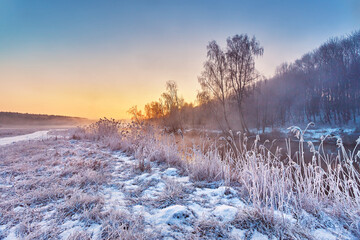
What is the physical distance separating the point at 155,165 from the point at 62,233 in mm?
2941

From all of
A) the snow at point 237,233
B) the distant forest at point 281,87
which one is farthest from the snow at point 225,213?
the distant forest at point 281,87

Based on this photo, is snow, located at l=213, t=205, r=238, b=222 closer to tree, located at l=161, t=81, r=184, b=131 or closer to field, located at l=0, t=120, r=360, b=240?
field, located at l=0, t=120, r=360, b=240

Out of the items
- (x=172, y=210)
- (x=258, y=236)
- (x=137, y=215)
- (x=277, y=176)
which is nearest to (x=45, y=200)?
(x=137, y=215)

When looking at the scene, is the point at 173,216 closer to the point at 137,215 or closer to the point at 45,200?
the point at 137,215

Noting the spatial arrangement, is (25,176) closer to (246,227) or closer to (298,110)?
(246,227)

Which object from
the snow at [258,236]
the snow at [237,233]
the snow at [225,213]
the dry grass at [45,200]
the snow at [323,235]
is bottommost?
the snow at [323,235]

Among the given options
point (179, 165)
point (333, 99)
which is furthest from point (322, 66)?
point (179, 165)

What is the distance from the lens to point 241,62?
16.6m

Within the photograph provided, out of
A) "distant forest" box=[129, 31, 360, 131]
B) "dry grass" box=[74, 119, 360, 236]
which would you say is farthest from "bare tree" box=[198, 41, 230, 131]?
"dry grass" box=[74, 119, 360, 236]

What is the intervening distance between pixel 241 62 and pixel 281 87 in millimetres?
20274

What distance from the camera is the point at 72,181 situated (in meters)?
2.78

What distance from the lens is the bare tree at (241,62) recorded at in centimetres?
1592

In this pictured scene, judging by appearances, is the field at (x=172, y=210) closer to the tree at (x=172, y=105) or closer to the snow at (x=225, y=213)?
the snow at (x=225, y=213)

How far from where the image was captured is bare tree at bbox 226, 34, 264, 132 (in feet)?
52.2
